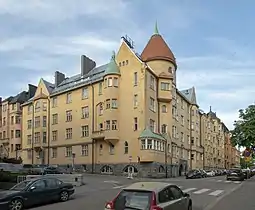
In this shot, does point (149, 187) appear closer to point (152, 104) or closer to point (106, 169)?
point (152, 104)

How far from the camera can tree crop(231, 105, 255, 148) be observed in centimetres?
4856

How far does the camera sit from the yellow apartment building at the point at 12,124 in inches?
3056

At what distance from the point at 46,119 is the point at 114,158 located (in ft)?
59.2

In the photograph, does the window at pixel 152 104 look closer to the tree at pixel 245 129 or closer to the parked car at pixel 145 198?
the tree at pixel 245 129

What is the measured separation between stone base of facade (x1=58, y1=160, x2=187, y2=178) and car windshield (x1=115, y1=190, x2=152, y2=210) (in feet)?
138

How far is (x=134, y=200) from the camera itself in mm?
10383

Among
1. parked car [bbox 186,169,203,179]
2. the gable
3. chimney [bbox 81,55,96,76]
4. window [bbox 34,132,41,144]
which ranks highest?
chimney [bbox 81,55,96,76]

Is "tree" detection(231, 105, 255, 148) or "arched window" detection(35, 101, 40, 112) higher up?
"arched window" detection(35, 101, 40, 112)

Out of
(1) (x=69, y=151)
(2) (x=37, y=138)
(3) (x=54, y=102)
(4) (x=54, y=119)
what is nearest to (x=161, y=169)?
(1) (x=69, y=151)

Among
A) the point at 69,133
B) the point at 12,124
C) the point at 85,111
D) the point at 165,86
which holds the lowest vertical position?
the point at 69,133

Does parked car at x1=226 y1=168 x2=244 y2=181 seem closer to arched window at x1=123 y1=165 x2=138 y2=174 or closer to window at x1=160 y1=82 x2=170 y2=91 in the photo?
arched window at x1=123 y1=165 x2=138 y2=174

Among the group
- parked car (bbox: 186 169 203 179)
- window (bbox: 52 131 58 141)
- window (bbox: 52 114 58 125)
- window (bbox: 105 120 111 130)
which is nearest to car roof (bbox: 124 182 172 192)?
parked car (bbox: 186 169 203 179)

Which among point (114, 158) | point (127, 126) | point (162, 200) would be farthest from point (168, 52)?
point (162, 200)

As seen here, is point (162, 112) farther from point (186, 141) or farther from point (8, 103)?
point (8, 103)
